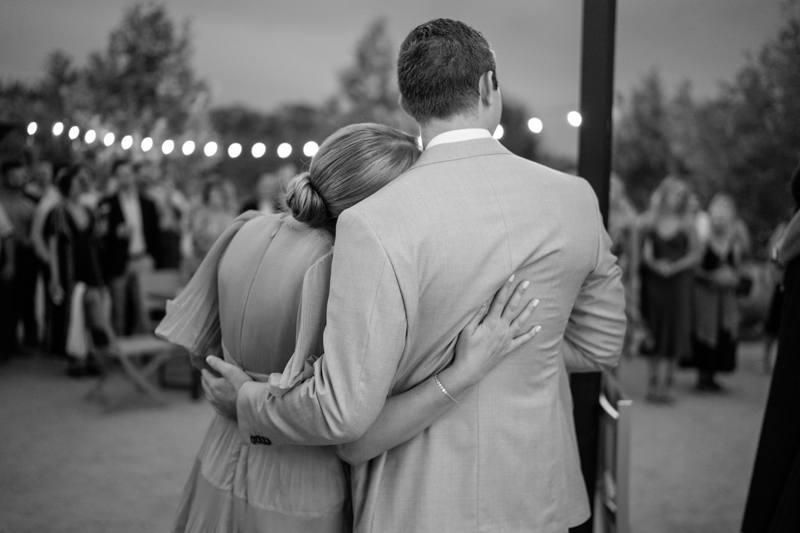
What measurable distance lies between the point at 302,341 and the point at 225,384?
33 centimetres

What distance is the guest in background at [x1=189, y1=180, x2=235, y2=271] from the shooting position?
6.64 metres

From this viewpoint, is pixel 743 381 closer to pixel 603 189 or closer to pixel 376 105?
pixel 603 189

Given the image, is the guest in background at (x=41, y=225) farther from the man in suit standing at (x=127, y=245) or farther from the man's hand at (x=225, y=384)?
the man's hand at (x=225, y=384)

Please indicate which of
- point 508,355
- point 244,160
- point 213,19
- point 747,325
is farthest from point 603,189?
point 244,160

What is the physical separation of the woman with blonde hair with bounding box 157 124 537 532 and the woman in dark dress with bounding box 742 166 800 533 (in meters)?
1.23

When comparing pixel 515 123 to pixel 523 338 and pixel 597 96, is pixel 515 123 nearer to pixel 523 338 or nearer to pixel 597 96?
pixel 597 96

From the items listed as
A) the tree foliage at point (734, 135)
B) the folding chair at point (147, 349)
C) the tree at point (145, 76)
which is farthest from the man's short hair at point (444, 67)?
the tree at point (145, 76)

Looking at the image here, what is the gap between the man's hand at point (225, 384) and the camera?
1.73 metres

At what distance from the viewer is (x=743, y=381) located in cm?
745

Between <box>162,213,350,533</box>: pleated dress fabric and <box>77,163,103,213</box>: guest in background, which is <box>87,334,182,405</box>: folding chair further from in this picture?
<box>162,213,350,533</box>: pleated dress fabric

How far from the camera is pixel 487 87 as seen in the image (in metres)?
1.54

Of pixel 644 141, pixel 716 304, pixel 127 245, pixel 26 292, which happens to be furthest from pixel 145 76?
pixel 716 304

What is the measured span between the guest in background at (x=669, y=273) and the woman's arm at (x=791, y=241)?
4324 mm

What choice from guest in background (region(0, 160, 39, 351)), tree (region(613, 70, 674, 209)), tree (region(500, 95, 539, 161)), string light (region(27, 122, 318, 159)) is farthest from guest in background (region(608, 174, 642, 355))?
tree (region(500, 95, 539, 161))
